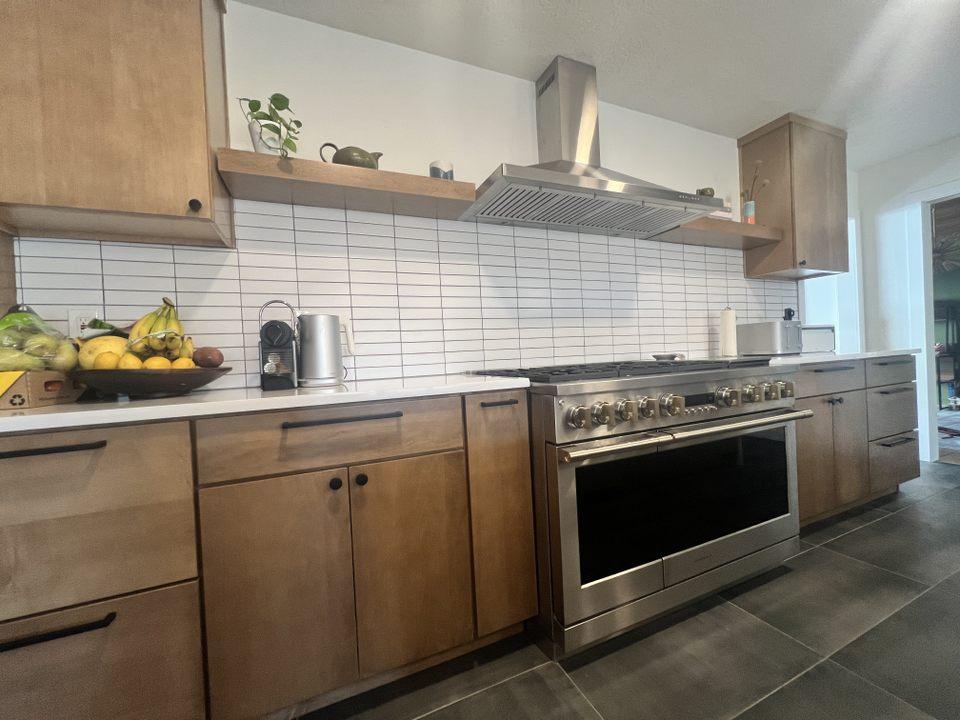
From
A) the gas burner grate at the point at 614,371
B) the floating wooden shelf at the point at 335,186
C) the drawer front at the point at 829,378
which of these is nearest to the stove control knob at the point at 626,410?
the gas burner grate at the point at 614,371

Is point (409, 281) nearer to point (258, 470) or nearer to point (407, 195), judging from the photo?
point (407, 195)

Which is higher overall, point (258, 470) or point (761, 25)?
point (761, 25)

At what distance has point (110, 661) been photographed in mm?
843

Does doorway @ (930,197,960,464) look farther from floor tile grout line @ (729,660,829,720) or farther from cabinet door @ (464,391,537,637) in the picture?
cabinet door @ (464,391,537,637)

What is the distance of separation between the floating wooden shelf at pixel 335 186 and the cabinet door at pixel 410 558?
1016 millimetres

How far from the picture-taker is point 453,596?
1171 millimetres

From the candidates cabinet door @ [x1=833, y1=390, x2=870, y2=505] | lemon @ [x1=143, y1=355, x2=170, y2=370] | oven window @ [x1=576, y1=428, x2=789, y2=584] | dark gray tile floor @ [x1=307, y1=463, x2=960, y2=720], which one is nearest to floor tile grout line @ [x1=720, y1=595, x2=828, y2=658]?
dark gray tile floor @ [x1=307, y1=463, x2=960, y2=720]

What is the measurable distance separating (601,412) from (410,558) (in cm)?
74

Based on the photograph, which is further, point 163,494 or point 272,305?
point 272,305

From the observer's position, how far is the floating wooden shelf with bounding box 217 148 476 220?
49.9 inches

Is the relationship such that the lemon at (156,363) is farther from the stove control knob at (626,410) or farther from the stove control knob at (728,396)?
the stove control knob at (728,396)

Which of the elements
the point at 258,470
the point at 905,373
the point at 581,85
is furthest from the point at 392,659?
the point at 905,373

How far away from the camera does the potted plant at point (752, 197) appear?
2473 millimetres

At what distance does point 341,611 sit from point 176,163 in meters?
1.37
